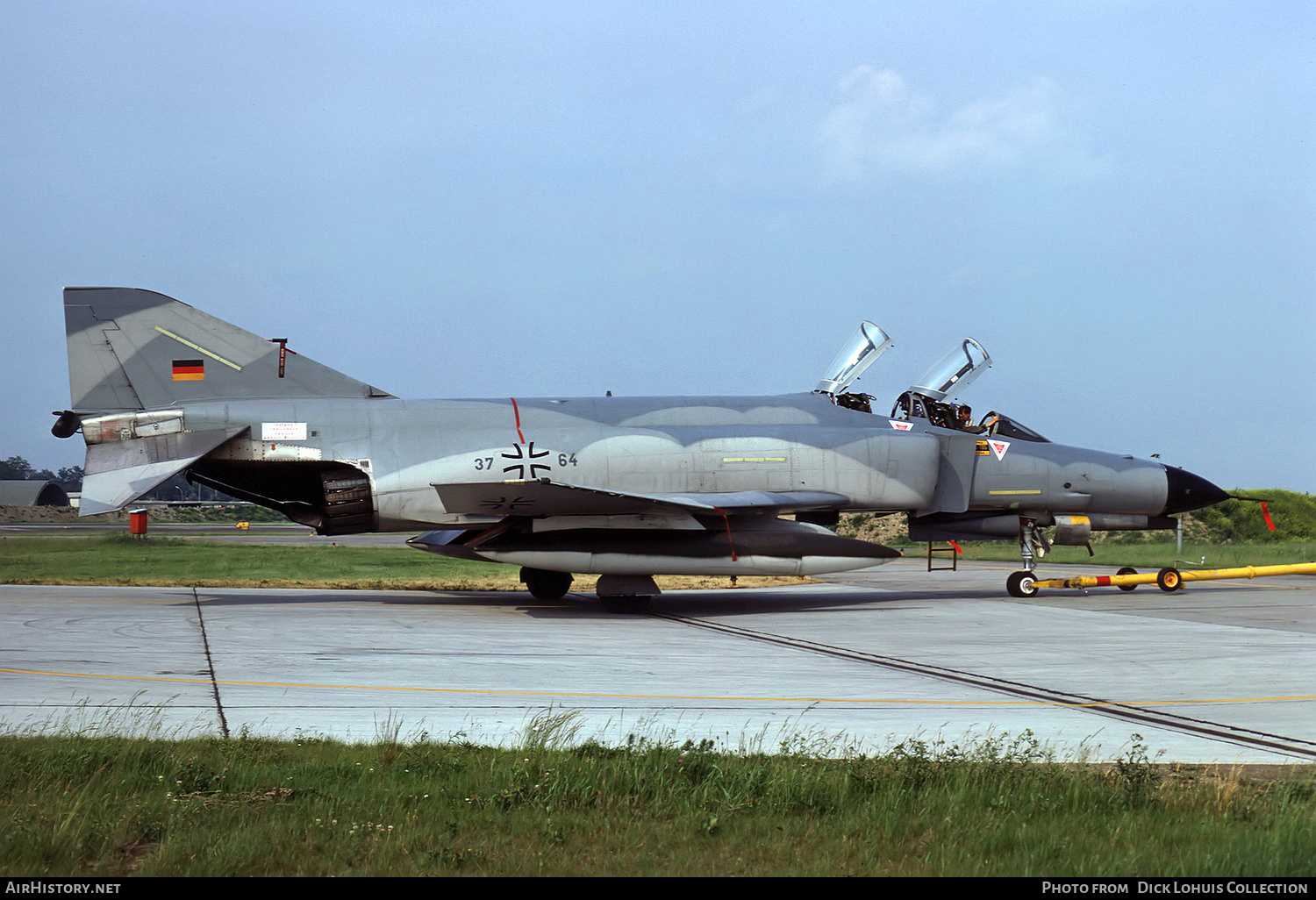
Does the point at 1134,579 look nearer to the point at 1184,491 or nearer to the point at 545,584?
the point at 1184,491

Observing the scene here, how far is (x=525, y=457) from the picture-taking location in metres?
15.5

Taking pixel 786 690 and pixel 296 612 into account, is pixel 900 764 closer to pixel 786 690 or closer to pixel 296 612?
pixel 786 690

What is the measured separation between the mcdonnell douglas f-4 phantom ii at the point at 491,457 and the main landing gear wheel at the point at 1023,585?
2.42 metres

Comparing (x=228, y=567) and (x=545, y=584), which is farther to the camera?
(x=228, y=567)

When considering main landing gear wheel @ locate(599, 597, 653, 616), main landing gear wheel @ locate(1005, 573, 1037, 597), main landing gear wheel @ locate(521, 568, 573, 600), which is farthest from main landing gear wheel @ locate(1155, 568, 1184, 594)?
main landing gear wheel @ locate(521, 568, 573, 600)

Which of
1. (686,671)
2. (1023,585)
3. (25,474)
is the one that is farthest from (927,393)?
(25,474)

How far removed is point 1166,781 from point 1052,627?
831 centimetres

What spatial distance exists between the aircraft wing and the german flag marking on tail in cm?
409

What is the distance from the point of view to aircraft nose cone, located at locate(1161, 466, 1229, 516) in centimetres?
1761

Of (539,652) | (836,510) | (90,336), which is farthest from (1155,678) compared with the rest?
(90,336)

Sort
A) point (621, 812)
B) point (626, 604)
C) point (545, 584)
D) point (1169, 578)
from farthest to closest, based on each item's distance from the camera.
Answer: point (1169, 578) < point (545, 584) < point (626, 604) < point (621, 812)

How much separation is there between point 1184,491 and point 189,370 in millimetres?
15486

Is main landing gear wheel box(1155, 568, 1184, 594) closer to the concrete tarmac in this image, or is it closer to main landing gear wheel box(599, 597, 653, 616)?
the concrete tarmac

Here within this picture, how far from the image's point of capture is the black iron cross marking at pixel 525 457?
50.8 ft
